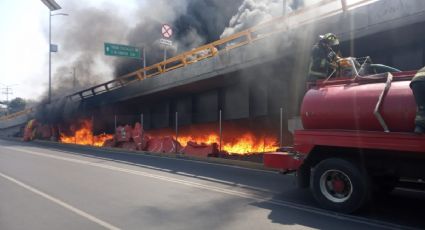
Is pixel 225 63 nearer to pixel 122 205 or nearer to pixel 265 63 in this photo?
pixel 265 63

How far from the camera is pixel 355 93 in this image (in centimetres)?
629

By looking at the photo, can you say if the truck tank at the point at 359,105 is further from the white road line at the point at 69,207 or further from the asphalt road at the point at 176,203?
the white road line at the point at 69,207

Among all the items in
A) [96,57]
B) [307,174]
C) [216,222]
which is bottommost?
[216,222]

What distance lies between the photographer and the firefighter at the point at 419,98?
5.33m

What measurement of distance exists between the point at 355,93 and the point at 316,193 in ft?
5.69

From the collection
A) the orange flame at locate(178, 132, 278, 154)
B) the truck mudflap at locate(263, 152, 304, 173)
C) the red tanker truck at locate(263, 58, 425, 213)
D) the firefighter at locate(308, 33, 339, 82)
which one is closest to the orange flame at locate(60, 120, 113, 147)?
the orange flame at locate(178, 132, 278, 154)

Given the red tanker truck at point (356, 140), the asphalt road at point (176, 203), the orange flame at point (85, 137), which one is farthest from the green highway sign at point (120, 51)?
the red tanker truck at point (356, 140)

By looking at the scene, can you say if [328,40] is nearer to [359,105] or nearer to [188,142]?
[359,105]

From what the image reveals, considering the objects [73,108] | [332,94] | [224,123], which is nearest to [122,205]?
[332,94]

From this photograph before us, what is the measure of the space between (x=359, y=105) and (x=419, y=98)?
3.13ft

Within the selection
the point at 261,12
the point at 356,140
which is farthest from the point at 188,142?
the point at 356,140

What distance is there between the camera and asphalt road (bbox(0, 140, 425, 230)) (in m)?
5.80

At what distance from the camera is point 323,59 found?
7.34m

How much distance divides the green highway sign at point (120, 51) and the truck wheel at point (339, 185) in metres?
22.0
